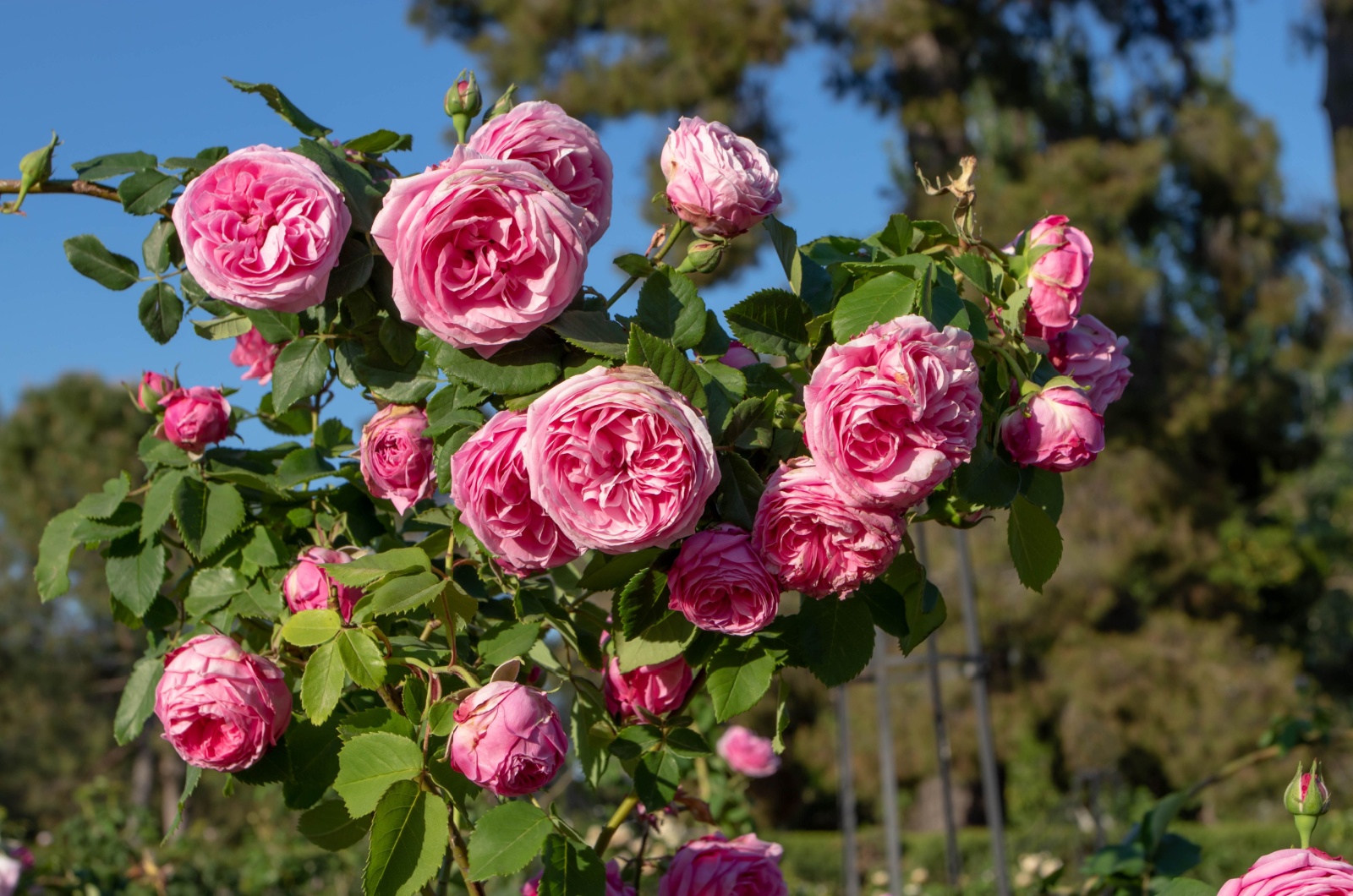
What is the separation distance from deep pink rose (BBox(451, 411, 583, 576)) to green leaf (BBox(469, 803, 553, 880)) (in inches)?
7.4

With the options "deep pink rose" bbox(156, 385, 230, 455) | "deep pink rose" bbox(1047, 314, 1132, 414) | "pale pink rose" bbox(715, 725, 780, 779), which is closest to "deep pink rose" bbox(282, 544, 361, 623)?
"deep pink rose" bbox(156, 385, 230, 455)

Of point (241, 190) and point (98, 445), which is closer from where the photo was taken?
point (241, 190)

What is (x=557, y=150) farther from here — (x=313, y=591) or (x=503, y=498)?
(x=313, y=591)

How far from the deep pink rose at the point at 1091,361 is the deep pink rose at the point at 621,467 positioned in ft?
1.22

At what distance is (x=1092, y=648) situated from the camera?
1185 centimetres

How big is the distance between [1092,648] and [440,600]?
11940 millimetres

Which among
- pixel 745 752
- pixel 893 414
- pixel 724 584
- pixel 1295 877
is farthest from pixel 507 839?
pixel 745 752

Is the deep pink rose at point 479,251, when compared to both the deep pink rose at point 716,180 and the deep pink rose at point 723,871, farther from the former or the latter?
the deep pink rose at point 723,871

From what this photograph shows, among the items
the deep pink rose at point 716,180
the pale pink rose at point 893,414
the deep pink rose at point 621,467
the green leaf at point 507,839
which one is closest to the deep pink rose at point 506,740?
the green leaf at point 507,839

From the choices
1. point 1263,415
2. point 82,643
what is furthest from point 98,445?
point 1263,415

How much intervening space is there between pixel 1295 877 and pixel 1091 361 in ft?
1.31

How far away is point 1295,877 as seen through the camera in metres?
0.72

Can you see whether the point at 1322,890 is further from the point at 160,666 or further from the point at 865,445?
the point at 160,666

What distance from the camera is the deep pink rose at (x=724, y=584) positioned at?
75 centimetres
